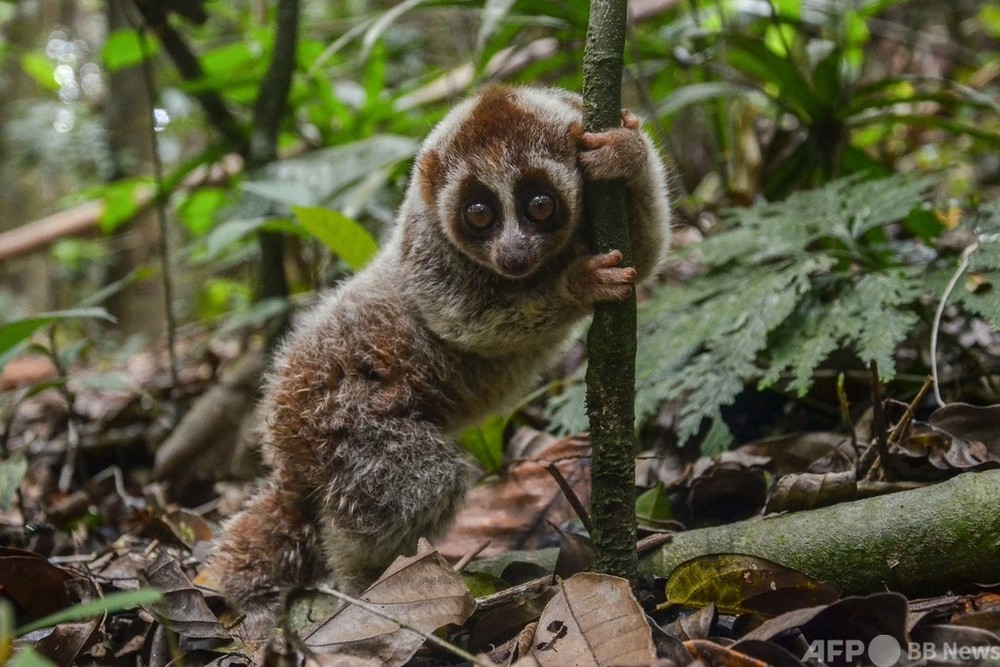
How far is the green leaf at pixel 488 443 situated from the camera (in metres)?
4.56

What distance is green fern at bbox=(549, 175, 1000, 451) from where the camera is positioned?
378cm

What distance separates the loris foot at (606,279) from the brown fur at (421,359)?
322mm

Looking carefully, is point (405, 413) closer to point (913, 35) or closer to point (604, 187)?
point (604, 187)

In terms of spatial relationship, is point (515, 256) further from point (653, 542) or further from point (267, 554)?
point (267, 554)

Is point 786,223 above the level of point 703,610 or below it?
above

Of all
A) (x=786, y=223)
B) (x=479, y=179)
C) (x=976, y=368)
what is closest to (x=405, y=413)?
(x=479, y=179)

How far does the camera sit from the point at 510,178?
355cm

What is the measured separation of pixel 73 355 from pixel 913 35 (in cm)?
859

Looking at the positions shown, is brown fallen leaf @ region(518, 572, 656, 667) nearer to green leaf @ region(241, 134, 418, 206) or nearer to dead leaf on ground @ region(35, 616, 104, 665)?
dead leaf on ground @ region(35, 616, 104, 665)

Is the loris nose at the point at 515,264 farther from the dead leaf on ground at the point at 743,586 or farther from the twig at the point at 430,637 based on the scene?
the twig at the point at 430,637

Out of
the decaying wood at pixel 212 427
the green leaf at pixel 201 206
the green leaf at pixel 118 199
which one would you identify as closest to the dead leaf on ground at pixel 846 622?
the decaying wood at pixel 212 427

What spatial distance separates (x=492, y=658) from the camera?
112 inches

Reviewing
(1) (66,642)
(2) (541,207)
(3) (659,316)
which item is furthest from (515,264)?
(1) (66,642)

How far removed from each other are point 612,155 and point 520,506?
2.07 m
